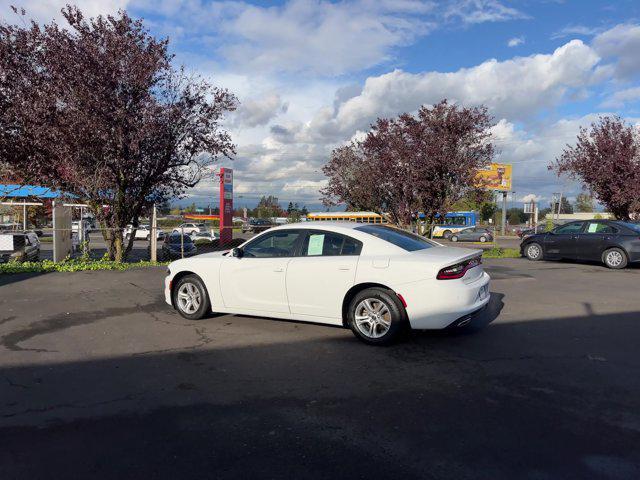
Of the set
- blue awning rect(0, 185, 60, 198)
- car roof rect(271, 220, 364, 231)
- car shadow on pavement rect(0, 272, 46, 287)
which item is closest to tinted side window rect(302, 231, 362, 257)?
car roof rect(271, 220, 364, 231)

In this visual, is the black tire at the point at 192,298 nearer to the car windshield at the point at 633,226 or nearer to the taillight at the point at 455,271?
the taillight at the point at 455,271

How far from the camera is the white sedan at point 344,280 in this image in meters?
5.79

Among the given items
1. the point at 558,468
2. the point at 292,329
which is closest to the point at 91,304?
the point at 292,329

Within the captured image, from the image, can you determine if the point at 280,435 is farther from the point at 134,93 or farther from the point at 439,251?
the point at 134,93

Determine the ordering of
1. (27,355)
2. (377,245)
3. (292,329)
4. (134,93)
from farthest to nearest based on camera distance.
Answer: (134,93)
(292,329)
(377,245)
(27,355)

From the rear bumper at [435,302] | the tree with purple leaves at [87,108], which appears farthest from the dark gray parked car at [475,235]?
the rear bumper at [435,302]

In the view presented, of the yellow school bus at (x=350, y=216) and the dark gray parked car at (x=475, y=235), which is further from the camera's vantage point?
the dark gray parked car at (x=475, y=235)

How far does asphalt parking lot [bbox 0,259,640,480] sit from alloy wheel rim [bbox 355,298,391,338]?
0.79 feet

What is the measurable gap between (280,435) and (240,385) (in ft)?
3.73

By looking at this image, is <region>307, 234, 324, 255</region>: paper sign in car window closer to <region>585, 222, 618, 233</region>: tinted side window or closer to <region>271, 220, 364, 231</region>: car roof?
<region>271, 220, 364, 231</region>: car roof

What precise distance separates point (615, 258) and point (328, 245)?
11.7m

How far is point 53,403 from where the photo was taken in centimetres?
431

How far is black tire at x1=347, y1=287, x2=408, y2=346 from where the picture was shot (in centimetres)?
584

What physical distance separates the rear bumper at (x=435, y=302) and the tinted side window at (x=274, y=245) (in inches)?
65.8
